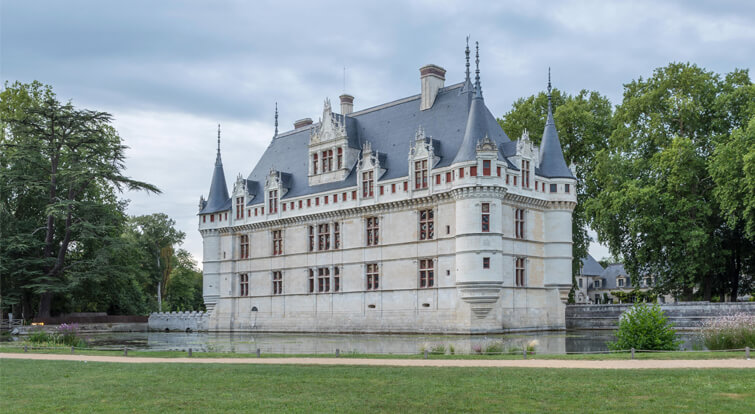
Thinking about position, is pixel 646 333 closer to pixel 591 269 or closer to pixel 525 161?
pixel 525 161

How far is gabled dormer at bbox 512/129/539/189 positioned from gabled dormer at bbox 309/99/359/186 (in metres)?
9.86

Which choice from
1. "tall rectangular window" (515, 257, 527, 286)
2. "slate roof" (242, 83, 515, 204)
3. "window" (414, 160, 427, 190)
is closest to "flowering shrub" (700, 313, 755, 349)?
"tall rectangular window" (515, 257, 527, 286)

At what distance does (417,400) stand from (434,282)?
1018 inches

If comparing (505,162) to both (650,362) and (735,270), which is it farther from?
(650,362)

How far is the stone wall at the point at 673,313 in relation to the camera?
110 ft

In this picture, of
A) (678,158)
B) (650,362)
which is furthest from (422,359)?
(678,158)

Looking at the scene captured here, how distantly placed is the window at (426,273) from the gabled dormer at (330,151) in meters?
7.60

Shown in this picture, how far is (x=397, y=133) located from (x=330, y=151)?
4337 mm

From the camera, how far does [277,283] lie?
45781mm

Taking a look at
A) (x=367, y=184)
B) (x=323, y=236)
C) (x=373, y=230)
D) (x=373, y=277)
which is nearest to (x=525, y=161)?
(x=367, y=184)

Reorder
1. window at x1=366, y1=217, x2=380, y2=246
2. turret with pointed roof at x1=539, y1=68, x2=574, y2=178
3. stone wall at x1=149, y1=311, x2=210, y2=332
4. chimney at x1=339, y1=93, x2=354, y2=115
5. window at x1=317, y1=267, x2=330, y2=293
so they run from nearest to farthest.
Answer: turret with pointed roof at x1=539, y1=68, x2=574, y2=178 → window at x1=366, y1=217, x2=380, y2=246 → window at x1=317, y1=267, x2=330, y2=293 → chimney at x1=339, y1=93, x2=354, y2=115 → stone wall at x1=149, y1=311, x2=210, y2=332

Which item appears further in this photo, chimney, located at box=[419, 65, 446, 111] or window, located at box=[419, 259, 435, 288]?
chimney, located at box=[419, 65, 446, 111]

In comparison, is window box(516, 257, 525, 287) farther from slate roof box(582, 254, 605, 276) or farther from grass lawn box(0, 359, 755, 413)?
slate roof box(582, 254, 605, 276)

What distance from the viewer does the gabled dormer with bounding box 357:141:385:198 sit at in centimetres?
3994
